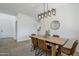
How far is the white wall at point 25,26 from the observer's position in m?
2.16

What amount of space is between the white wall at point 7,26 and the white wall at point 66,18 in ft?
1.77

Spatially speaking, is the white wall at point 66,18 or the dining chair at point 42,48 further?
the dining chair at point 42,48

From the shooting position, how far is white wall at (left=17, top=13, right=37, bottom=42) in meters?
2.16

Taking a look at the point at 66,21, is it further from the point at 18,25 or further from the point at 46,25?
the point at 18,25

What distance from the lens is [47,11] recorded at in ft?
7.16

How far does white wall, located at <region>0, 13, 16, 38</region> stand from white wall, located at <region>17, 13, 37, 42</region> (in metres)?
0.10

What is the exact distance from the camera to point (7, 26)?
2.14 meters

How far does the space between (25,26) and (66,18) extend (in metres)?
0.81

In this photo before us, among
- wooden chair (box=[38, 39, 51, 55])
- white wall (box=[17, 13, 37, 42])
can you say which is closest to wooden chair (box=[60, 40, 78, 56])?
wooden chair (box=[38, 39, 51, 55])

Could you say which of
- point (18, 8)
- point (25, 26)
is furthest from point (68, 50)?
point (18, 8)

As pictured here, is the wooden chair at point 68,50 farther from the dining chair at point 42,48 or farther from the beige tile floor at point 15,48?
the dining chair at point 42,48

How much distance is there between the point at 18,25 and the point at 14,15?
0.68 feet

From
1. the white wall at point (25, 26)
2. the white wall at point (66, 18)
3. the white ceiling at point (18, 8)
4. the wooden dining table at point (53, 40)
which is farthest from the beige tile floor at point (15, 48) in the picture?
the white ceiling at point (18, 8)

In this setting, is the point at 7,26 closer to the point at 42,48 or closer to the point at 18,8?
the point at 18,8
